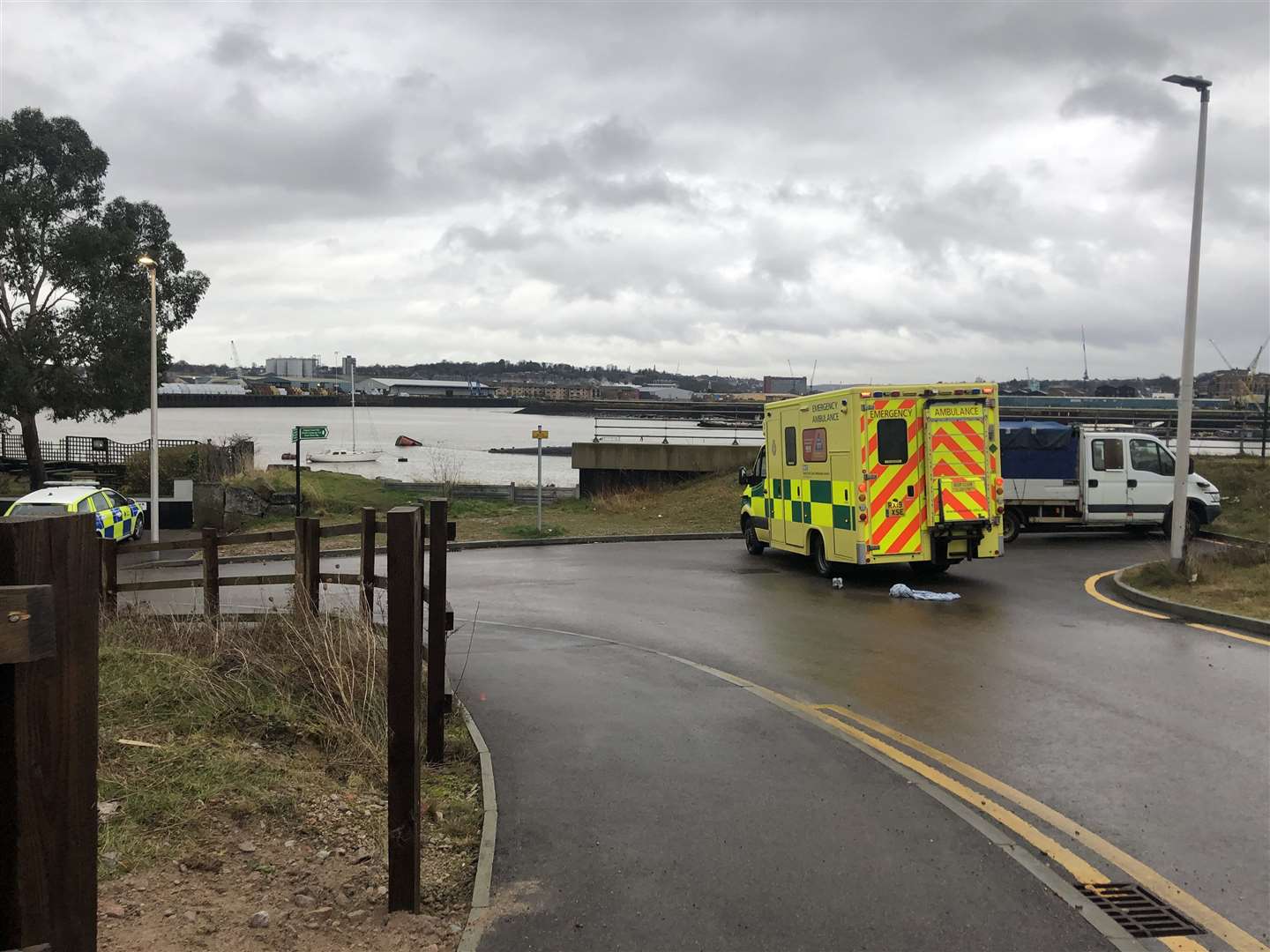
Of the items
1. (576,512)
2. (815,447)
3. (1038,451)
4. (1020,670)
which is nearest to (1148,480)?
(1038,451)

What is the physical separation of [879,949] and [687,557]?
50.8 ft

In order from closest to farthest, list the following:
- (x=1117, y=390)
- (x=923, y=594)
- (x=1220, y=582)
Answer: (x=1220, y=582) → (x=923, y=594) → (x=1117, y=390)

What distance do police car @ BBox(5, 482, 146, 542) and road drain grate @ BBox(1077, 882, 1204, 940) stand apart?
1638cm

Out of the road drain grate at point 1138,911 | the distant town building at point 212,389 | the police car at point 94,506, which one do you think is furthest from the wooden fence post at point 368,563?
the distant town building at point 212,389

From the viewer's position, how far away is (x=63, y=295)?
33.1 meters

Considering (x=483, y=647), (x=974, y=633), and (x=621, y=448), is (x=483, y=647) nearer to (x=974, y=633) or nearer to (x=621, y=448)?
(x=974, y=633)

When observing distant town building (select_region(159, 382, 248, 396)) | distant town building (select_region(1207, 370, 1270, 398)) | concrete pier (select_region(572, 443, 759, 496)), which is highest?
distant town building (select_region(159, 382, 248, 396))

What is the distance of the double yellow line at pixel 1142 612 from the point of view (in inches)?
434

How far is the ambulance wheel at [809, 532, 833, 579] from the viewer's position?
1642cm

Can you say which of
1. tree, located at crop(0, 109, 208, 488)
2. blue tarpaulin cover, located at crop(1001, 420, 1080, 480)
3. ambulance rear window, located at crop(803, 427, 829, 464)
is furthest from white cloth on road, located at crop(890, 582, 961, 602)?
tree, located at crop(0, 109, 208, 488)

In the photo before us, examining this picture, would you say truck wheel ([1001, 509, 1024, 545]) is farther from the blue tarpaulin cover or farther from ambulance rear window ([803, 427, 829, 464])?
ambulance rear window ([803, 427, 829, 464])

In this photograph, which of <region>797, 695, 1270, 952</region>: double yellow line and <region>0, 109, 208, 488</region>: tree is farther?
<region>0, 109, 208, 488</region>: tree

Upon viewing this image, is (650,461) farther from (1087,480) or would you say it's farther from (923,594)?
(923,594)

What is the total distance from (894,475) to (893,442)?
1.60 ft
